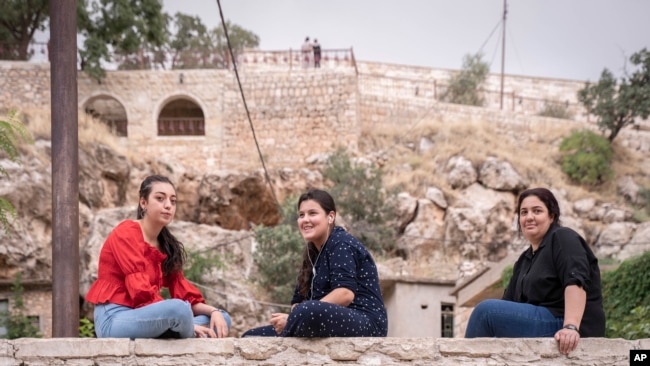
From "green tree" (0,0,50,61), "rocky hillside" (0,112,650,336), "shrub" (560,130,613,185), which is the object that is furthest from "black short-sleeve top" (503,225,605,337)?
"green tree" (0,0,50,61)

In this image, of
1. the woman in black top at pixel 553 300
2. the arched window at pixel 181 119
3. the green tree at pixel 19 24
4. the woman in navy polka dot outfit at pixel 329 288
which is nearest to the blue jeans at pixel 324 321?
the woman in navy polka dot outfit at pixel 329 288

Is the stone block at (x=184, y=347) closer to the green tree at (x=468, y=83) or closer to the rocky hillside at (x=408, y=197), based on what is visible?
the rocky hillside at (x=408, y=197)

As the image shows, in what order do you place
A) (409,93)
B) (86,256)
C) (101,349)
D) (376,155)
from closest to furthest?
(101,349)
(86,256)
(376,155)
(409,93)

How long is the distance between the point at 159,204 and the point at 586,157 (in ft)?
82.8

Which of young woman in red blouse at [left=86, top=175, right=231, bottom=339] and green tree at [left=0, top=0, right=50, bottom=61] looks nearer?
young woman in red blouse at [left=86, top=175, right=231, bottom=339]

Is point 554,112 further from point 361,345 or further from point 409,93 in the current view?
point 361,345

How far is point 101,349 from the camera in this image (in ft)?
15.0

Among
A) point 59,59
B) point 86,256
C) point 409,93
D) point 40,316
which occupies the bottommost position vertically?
point 40,316

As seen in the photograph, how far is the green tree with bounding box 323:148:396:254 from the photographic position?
22219 mm

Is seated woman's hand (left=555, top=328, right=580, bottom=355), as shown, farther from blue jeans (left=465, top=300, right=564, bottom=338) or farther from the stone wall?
the stone wall

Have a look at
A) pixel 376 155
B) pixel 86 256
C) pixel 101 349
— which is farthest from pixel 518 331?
pixel 376 155

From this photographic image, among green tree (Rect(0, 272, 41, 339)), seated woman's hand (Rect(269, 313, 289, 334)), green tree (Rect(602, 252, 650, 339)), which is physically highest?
seated woman's hand (Rect(269, 313, 289, 334))

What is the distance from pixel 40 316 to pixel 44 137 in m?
6.25

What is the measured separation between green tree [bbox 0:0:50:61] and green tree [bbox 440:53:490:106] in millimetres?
15979
